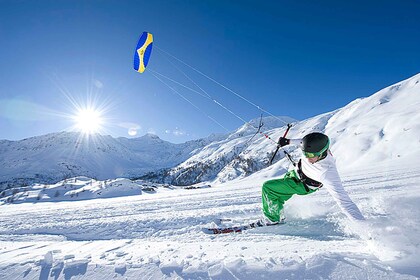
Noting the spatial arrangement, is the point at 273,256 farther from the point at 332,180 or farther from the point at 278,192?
the point at 278,192

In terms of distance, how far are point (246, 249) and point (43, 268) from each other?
2288mm

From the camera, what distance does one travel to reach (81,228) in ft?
20.0

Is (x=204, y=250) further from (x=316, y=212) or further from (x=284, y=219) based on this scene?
(x=316, y=212)

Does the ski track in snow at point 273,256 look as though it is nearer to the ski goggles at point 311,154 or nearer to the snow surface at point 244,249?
the snow surface at point 244,249

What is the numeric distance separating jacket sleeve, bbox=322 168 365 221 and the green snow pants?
0.88m

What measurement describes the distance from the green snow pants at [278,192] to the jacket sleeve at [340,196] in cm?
88

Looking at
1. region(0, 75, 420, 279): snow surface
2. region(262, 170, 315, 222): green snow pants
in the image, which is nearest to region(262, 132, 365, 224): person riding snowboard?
region(262, 170, 315, 222): green snow pants

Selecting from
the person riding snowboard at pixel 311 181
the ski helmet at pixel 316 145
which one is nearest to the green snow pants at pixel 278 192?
the person riding snowboard at pixel 311 181

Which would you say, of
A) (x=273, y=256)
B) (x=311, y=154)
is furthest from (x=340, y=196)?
(x=273, y=256)

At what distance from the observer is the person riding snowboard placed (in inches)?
127

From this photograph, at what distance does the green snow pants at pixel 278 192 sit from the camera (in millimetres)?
4406

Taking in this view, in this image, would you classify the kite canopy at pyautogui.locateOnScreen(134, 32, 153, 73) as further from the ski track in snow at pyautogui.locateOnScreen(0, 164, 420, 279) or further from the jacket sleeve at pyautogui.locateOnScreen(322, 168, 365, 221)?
the jacket sleeve at pyautogui.locateOnScreen(322, 168, 365, 221)

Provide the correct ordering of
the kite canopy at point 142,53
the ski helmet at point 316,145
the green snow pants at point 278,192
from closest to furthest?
the ski helmet at point 316,145 < the green snow pants at point 278,192 < the kite canopy at point 142,53

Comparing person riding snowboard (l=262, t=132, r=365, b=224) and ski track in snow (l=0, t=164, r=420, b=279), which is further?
person riding snowboard (l=262, t=132, r=365, b=224)
